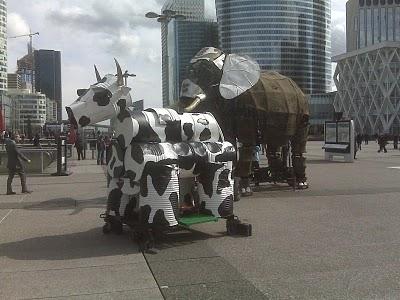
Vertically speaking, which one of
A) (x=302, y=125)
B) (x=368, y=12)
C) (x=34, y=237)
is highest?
(x=368, y=12)

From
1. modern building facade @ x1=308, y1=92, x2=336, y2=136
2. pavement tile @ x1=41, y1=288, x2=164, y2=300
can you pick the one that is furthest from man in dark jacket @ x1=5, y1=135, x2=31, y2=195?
modern building facade @ x1=308, y1=92, x2=336, y2=136

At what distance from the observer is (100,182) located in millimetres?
16172

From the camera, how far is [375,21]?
474 feet

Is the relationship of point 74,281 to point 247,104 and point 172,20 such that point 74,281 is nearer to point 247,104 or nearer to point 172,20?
point 247,104

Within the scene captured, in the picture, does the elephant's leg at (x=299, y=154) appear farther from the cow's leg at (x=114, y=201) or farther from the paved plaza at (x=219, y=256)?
the cow's leg at (x=114, y=201)

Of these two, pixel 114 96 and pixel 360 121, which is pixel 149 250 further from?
pixel 360 121

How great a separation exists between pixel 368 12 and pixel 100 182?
5694 inches

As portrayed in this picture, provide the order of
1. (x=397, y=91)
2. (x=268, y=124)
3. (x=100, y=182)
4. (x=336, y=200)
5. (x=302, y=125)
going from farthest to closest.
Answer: (x=397, y=91), (x=100, y=182), (x=302, y=125), (x=268, y=124), (x=336, y=200)

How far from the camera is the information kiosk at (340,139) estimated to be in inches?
989

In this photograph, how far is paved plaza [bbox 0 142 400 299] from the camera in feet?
17.0

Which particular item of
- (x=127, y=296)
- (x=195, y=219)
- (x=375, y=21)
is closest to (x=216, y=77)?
(x=195, y=219)

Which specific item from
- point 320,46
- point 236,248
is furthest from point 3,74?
point 236,248

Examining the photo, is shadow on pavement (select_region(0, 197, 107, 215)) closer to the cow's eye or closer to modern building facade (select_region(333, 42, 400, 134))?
the cow's eye

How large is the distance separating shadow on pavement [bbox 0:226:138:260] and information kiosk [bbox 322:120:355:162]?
746 inches
